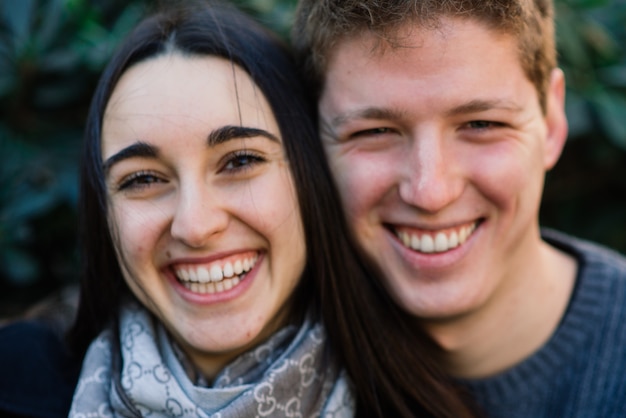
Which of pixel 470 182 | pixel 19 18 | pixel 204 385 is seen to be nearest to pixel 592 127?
pixel 470 182

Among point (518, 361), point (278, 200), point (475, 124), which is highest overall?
point (475, 124)

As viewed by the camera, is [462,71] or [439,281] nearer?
[462,71]

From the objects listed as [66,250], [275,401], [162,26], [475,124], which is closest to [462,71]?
[475,124]

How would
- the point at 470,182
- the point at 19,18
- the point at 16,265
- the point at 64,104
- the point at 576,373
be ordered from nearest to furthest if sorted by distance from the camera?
1. the point at 470,182
2. the point at 576,373
3. the point at 19,18
4. the point at 16,265
5. the point at 64,104

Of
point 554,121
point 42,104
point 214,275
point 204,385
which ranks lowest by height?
point 204,385

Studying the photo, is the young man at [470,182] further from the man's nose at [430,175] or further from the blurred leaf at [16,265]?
the blurred leaf at [16,265]

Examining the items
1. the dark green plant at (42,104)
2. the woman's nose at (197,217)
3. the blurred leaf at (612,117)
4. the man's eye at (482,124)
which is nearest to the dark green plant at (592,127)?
the blurred leaf at (612,117)

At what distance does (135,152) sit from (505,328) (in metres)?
1.39

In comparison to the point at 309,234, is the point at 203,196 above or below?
above

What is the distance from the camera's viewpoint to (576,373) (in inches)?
102

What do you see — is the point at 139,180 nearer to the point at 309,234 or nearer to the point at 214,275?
the point at 214,275

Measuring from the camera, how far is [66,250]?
11.8 feet

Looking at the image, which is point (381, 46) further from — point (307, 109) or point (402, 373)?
point (402, 373)

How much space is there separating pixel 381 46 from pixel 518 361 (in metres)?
1.19
